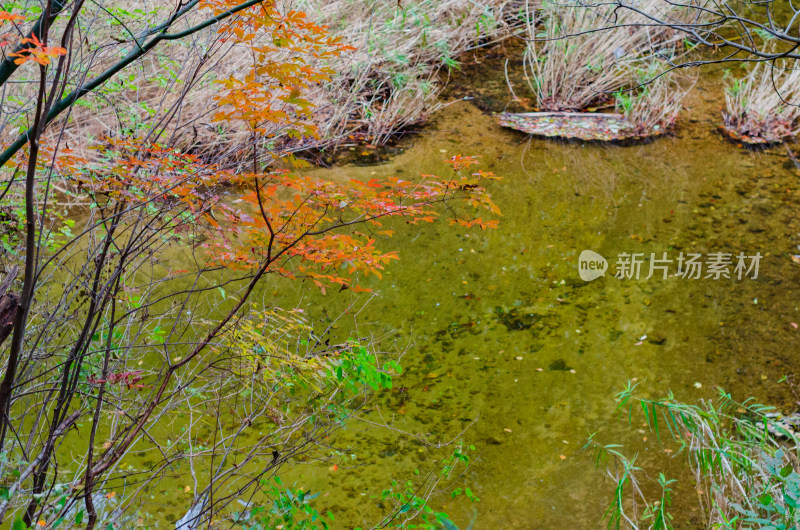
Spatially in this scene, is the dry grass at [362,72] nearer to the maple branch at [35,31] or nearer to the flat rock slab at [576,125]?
the flat rock slab at [576,125]

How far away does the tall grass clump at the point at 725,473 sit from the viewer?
1.50 meters

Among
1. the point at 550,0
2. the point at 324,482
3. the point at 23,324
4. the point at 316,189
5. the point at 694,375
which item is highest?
the point at 23,324

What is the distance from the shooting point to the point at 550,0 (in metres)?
5.37

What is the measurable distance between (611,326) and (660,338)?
240 millimetres

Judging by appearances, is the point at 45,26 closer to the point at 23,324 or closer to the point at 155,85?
the point at 23,324

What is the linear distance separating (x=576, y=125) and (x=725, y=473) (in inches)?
143

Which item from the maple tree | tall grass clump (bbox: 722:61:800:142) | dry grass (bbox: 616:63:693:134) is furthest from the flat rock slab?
the maple tree

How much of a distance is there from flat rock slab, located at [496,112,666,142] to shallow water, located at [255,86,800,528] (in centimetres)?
16

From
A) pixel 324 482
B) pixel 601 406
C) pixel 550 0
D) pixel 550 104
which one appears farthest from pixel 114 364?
pixel 550 0

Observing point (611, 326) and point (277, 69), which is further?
point (611, 326)

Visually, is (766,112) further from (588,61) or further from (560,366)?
(560,366)

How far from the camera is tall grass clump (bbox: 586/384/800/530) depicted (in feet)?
4.92
